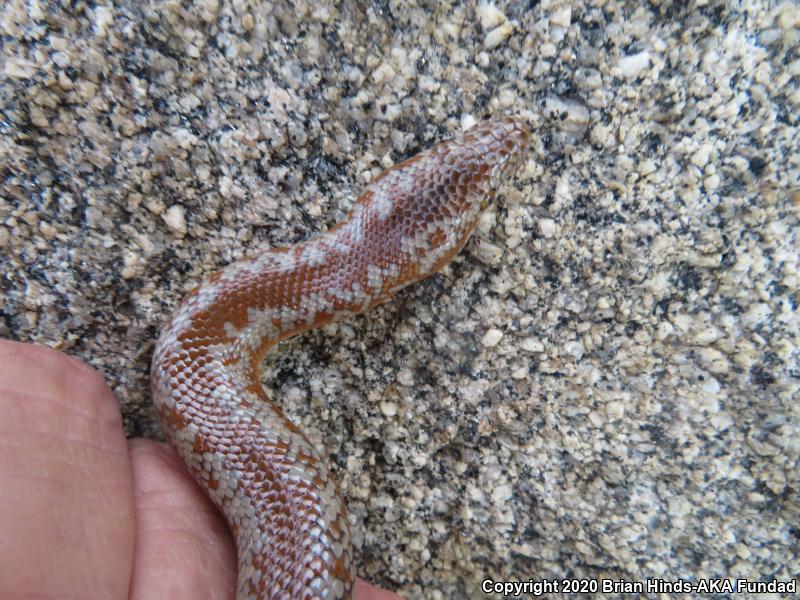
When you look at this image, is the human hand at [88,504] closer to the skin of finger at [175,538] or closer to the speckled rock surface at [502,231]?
the skin of finger at [175,538]

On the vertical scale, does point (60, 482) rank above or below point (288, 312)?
below

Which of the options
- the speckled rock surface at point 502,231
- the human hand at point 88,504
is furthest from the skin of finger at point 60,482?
the speckled rock surface at point 502,231

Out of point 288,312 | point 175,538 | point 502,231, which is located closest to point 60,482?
point 175,538

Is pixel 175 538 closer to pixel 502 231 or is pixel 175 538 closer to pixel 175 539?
pixel 175 539

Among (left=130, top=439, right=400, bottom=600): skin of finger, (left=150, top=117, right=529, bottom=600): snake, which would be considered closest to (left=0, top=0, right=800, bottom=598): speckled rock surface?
(left=150, top=117, right=529, bottom=600): snake

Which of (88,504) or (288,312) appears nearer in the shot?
(88,504)

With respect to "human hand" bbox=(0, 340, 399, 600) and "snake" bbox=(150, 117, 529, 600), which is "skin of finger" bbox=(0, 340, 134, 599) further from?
"snake" bbox=(150, 117, 529, 600)

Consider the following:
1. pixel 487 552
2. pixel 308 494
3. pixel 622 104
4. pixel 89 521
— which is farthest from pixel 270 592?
pixel 622 104
